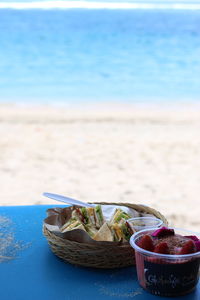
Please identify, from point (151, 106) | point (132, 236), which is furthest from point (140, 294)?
point (151, 106)

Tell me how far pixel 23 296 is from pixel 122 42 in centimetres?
1542

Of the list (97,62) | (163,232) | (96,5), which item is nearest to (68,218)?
(163,232)

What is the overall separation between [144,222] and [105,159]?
11.2 feet

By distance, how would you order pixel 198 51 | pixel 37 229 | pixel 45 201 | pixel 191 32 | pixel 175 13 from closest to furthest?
pixel 37 229 < pixel 45 201 < pixel 198 51 < pixel 191 32 < pixel 175 13

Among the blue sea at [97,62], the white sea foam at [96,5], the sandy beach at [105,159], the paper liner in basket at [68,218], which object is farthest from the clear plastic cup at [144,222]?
the white sea foam at [96,5]

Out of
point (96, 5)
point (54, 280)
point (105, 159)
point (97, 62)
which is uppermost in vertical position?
point (54, 280)

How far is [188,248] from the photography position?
86cm

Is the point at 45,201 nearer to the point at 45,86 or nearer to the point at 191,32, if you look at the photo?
the point at 45,86

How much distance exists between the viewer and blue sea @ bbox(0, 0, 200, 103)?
8.45 meters

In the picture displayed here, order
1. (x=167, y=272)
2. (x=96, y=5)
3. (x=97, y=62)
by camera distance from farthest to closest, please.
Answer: (x=96, y=5) → (x=97, y=62) → (x=167, y=272)

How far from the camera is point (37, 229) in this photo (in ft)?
3.95

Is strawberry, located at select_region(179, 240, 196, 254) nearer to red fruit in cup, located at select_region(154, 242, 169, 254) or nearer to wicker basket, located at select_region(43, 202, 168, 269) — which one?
red fruit in cup, located at select_region(154, 242, 169, 254)

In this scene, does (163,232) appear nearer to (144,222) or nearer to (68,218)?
(144,222)

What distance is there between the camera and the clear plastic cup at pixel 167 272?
853 millimetres
